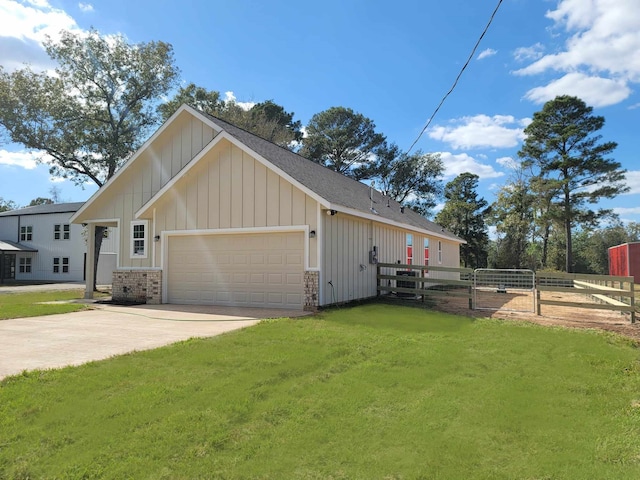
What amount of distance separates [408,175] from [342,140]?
819 centimetres

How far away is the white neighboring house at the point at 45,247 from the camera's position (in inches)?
1264

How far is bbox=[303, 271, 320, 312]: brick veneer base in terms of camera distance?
33.6 ft

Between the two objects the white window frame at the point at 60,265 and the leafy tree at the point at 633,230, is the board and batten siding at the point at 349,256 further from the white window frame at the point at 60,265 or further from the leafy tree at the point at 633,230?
the leafy tree at the point at 633,230

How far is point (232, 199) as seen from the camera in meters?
11.7

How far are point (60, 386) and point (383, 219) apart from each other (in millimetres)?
10790

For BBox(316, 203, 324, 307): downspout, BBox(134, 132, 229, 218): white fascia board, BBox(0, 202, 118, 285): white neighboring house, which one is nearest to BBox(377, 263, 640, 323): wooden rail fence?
BBox(316, 203, 324, 307): downspout

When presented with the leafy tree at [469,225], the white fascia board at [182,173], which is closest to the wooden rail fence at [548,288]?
the white fascia board at [182,173]

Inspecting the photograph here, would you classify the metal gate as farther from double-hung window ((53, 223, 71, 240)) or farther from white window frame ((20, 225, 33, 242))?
white window frame ((20, 225, 33, 242))

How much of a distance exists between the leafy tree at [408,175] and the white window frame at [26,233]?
2899 centimetres

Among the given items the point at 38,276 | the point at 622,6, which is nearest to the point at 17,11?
the point at 622,6

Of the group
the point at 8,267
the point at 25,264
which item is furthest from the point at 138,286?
the point at 8,267

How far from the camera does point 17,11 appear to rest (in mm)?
12758

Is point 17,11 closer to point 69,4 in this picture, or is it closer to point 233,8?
point 69,4

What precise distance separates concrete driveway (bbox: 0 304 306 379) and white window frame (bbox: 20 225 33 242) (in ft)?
92.2
